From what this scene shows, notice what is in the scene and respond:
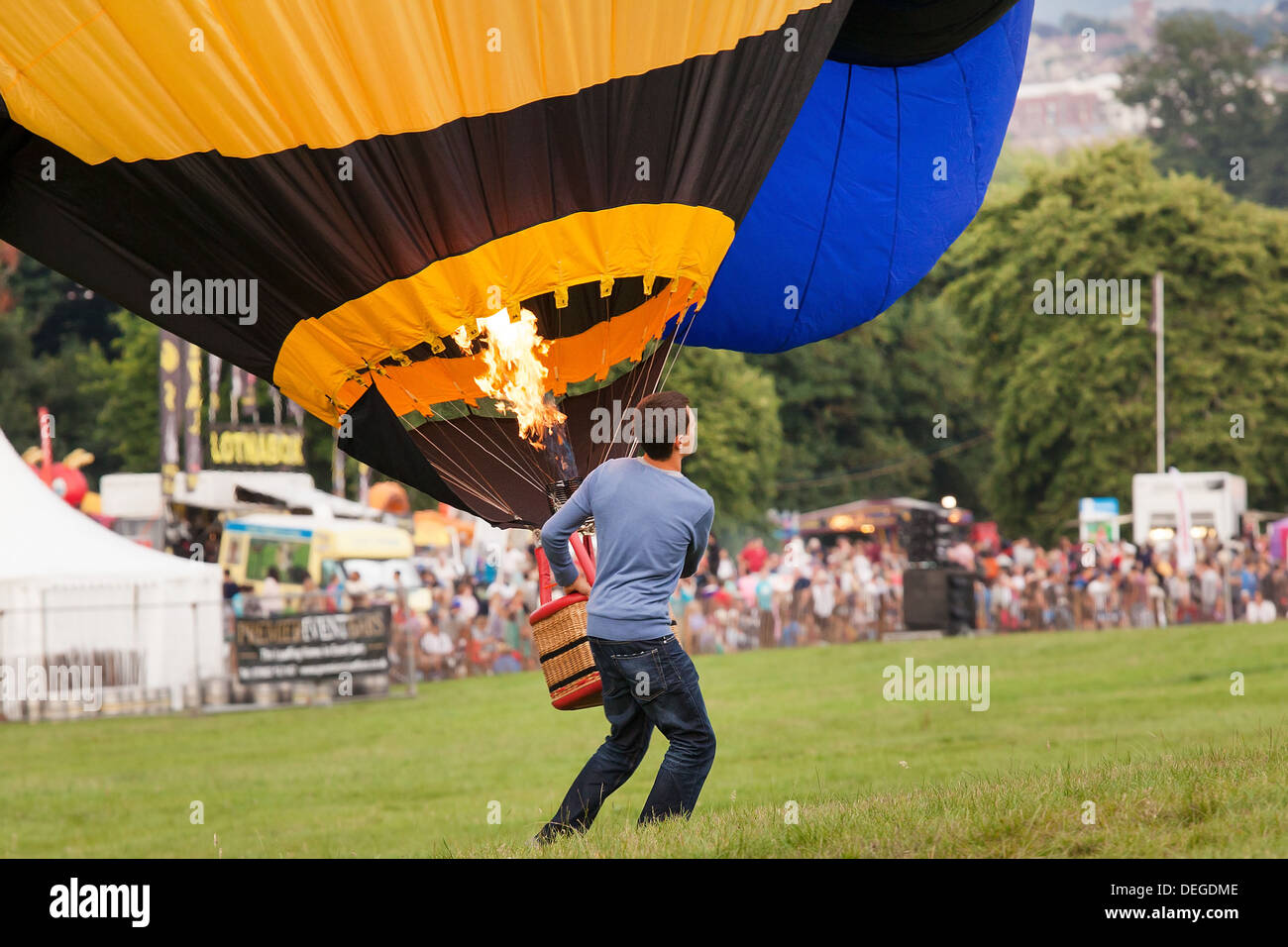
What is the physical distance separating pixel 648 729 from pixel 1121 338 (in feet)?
132

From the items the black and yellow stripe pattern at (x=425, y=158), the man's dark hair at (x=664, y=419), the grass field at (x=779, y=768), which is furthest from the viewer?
the black and yellow stripe pattern at (x=425, y=158)

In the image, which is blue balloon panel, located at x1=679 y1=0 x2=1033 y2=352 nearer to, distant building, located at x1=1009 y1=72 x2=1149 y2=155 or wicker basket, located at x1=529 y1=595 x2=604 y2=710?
wicker basket, located at x1=529 y1=595 x2=604 y2=710

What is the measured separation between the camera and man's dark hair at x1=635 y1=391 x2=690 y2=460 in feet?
19.6

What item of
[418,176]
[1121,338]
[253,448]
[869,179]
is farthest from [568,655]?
[1121,338]

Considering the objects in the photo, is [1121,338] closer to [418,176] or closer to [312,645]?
[312,645]

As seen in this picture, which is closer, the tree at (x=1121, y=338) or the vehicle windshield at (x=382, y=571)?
the vehicle windshield at (x=382, y=571)

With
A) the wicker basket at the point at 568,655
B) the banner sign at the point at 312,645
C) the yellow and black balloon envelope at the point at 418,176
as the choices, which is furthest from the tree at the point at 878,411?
the wicker basket at the point at 568,655

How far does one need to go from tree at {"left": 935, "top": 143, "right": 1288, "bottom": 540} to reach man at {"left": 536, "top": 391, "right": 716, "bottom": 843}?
129 ft

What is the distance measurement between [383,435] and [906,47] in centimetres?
404

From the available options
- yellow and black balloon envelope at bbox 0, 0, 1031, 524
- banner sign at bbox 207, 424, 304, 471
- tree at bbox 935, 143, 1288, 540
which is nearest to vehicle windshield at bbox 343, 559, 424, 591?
banner sign at bbox 207, 424, 304, 471

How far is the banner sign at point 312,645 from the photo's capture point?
62.1 feet

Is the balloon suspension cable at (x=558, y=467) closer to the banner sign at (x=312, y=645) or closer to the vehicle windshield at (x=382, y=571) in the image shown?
the banner sign at (x=312, y=645)

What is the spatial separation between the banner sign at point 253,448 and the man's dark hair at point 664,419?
27.0 meters

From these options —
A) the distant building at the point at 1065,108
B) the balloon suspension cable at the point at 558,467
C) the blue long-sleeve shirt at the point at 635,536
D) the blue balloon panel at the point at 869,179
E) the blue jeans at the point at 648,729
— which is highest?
the distant building at the point at 1065,108
